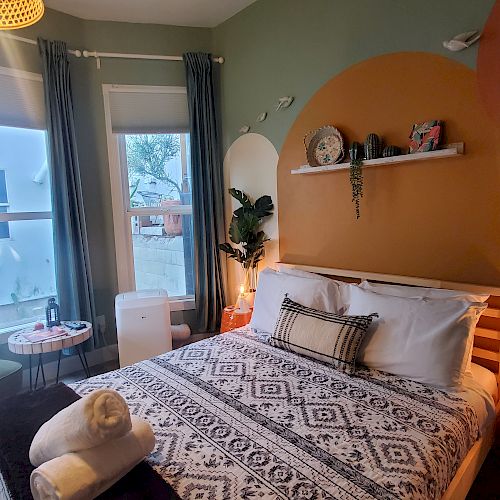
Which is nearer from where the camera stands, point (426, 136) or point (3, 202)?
point (426, 136)

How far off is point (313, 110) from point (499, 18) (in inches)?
44.8

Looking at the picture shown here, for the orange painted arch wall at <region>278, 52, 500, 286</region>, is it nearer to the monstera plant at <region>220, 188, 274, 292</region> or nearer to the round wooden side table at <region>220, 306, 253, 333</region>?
the monstera plant at <region>220, 188, 274, 292</region>

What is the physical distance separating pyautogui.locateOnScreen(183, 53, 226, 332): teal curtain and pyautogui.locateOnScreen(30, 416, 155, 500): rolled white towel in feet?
7.09

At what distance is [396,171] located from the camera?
2287 millimetres

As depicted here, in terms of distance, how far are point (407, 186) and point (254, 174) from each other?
4.26 ft

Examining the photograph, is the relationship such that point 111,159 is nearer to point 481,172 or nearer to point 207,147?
point 207,147

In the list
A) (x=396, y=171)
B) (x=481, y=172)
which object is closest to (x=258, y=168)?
(x=396, y=171)

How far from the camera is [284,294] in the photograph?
240cm

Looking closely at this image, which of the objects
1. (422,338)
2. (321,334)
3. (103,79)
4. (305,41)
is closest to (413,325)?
(422,338)

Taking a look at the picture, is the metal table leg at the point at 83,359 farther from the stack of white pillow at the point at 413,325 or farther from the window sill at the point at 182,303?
the stack of white pillow at the point at 413,325

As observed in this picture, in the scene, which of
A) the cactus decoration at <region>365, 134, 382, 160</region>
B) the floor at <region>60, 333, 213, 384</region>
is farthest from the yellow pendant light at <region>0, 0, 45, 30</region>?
the floor at <region>60, 333, 213, 384</region>

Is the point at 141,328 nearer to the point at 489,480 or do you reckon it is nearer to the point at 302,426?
the point at 302,426

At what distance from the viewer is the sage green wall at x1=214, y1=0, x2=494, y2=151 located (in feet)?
6.73

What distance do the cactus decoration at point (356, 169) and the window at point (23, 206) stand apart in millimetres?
2303
